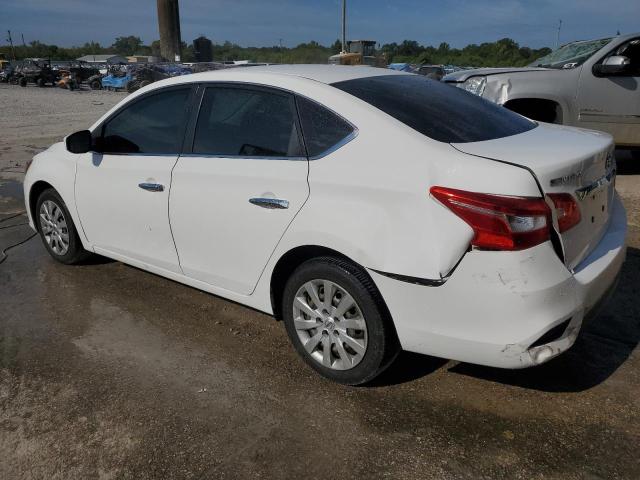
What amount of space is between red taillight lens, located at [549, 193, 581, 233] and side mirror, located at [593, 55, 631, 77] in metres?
5.32

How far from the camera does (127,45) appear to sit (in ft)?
424

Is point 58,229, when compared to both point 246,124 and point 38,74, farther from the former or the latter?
point 38,74

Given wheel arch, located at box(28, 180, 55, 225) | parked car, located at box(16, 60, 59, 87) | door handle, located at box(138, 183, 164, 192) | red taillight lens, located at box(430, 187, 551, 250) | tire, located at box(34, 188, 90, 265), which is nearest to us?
red taillight lens, located at box(430, 187, 551, 250)

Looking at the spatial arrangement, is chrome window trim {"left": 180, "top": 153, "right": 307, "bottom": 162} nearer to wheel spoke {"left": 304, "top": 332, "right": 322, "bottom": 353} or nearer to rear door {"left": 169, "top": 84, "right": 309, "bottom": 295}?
rear door {"left": 169, "top": 84, "right": 309, "bottom": 295}

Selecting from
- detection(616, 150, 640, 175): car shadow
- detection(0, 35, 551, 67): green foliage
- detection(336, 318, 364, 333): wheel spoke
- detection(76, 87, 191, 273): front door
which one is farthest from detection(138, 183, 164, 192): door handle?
detection(0, 35, 551, 67): green foliage

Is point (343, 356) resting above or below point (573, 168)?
below

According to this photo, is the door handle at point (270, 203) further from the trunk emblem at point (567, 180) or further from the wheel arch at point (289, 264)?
the trunk emblem at point (567, 180)

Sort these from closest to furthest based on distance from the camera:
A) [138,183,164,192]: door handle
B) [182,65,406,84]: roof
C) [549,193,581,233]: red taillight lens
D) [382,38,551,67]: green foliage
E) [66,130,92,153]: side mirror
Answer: [549,193,581,233]: red taillight lens < [182,65,406,84]: roof < [138,183,164,192]: door handle < [66,130,92,153]: side mirror < [382,38,551,67]: green foliage

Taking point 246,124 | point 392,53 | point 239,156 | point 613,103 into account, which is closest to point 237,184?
point 239,156

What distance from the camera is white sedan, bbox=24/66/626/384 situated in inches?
91.7

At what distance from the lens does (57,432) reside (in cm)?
264

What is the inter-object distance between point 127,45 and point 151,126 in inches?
5520

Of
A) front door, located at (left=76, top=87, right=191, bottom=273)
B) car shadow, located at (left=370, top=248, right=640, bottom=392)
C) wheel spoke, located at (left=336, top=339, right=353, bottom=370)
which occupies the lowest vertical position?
car shadow, located at (left=370, top=248, right=640, bottom=392)

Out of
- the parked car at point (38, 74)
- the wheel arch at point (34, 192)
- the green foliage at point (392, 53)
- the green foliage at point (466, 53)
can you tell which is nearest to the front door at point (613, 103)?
the wheel arch at point (34, 192)
